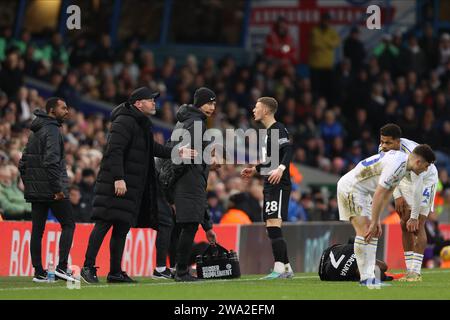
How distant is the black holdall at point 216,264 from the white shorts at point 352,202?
2284 millimetres

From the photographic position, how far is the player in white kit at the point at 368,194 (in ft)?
43.0

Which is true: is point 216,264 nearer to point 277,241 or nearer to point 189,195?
point 277,241

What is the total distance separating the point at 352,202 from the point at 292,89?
1616 centimetres

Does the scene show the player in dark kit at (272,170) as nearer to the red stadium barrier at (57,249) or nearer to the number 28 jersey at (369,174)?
the number 28 jersey at (369,174)

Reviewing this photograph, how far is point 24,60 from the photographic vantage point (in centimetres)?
2592

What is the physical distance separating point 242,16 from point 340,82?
135 inches

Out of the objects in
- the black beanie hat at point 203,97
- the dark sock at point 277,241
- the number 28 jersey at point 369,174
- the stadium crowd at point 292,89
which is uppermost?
the stadium crowd at point 292,89

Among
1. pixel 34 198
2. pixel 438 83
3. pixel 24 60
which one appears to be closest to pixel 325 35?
pixel 438 83

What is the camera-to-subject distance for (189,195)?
1452cm

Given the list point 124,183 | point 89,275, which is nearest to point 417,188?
point 124,183

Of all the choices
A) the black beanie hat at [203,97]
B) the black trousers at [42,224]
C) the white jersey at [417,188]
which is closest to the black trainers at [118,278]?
the black trousers at [42,224]

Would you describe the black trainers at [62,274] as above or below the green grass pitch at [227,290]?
above
